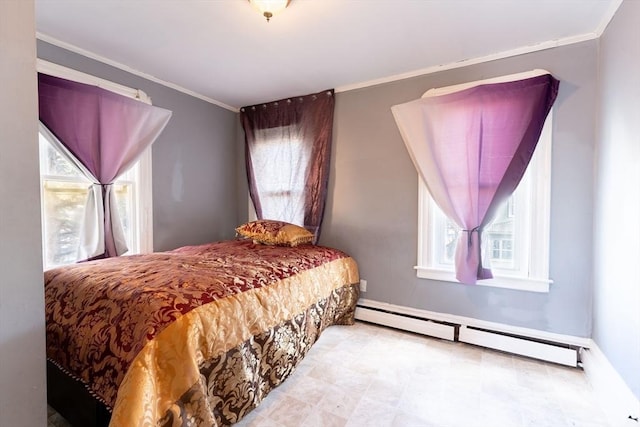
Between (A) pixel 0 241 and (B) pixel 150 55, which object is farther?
(B) pixel 150 55

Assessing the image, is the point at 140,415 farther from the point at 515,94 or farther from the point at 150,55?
the point at 515,94

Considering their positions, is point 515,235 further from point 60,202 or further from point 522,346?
point 60,202

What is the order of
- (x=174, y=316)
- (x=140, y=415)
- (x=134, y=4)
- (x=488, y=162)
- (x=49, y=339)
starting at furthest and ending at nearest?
1. (x=488, y=162)
2. (x=134, y=4)
3. (x=49, y=339)
4. (x=174, y=316)
5. (x=140, y=415)

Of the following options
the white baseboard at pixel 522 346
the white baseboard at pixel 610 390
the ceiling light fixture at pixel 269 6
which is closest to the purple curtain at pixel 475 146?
the white baseboard at pixel 522 346

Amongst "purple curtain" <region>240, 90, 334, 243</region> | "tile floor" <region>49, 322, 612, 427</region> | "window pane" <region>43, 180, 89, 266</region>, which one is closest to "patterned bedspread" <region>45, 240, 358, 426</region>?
"tile floor" <region>49, 322, 612, 427</region>

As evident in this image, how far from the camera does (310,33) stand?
6.63 feet

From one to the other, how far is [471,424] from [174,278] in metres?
1.72

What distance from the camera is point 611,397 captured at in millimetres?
1568

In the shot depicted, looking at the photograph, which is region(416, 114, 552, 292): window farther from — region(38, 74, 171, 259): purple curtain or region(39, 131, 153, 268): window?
region(39, 131, 153, 268): window

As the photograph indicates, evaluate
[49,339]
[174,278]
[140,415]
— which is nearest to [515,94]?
[174,278]

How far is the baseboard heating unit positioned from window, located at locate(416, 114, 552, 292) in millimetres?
346

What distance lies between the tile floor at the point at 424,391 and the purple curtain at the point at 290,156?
4.58 feet

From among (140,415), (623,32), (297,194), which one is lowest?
(140,415)

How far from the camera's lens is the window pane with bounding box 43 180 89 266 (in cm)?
212
